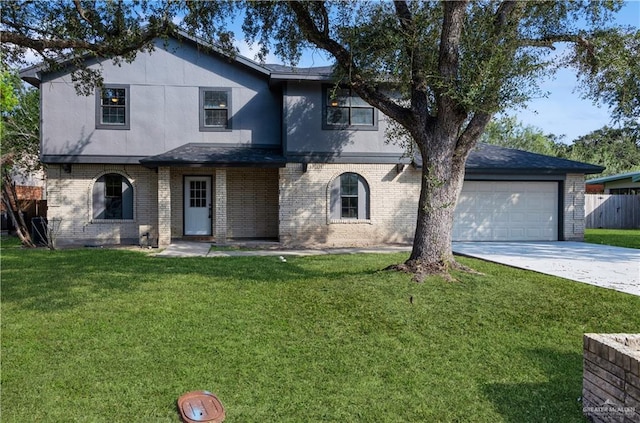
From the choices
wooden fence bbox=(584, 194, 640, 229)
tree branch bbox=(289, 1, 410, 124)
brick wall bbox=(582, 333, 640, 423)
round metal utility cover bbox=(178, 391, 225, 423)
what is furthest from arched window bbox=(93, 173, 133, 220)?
wooden fence bbox=(584, 194, 640, 229)

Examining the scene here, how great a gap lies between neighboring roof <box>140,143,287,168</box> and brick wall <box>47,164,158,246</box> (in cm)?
137

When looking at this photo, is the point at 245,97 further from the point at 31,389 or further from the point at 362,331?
the point at 31,389

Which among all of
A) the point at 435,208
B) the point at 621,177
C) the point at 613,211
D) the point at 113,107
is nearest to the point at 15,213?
the point at 113,107

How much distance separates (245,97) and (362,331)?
1134 cm

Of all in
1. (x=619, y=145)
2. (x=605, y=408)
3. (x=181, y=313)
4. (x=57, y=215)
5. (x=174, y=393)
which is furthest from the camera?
(x=619, y=145)

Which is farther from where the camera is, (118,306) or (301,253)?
(301,253)

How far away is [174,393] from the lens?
4.01m

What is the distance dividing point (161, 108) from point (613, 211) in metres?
24.0

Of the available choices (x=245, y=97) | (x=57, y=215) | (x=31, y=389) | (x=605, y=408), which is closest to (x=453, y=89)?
(x=605, y=408)

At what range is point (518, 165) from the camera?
15.4 metres

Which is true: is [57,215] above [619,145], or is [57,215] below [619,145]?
below

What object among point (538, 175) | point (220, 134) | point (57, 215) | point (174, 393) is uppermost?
point (220, 134)

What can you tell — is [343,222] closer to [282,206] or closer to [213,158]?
[282,206]

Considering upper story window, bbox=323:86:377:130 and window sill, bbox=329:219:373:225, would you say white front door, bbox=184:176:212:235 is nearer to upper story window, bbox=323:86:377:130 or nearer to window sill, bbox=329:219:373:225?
window sill, bbox=329:219:373:225
